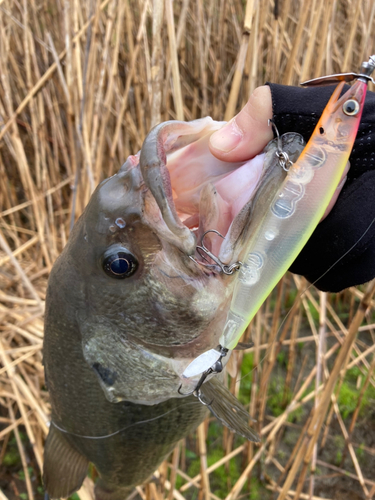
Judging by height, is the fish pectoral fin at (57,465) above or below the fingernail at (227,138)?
below

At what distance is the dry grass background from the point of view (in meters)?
1.40

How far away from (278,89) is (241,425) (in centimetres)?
80

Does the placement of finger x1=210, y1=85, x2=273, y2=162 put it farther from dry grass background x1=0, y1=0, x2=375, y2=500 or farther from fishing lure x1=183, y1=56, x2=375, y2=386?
dry grass background x1=0, y1=0, x2=375, y2=500

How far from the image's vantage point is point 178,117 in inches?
55.3

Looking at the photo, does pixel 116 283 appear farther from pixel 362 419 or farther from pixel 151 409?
pixel 362 419

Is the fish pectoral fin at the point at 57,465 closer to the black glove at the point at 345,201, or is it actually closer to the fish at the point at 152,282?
the fish at the point at 152,282

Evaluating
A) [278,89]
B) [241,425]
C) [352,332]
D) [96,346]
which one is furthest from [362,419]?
[278,89]

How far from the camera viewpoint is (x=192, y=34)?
104 inches

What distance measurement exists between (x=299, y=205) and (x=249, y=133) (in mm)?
282

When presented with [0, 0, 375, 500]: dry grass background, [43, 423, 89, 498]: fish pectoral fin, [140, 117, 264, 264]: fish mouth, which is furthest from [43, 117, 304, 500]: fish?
[0, 0, 375, 500]: dry grass background

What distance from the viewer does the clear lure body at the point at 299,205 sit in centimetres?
63

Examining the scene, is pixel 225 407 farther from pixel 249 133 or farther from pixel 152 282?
pixel 249 133

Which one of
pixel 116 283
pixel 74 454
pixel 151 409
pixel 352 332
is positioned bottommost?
pixel 74 454

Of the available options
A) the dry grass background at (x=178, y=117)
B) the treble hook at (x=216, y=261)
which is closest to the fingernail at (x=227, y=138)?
the treble hook at (x=216, y=261)
